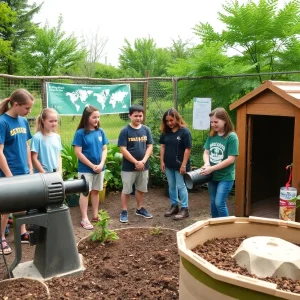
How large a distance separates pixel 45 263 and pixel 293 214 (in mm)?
2940

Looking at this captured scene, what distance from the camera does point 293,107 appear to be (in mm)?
4492

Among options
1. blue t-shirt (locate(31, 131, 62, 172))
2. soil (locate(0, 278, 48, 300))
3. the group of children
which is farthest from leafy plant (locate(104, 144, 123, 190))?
soil (locate(0, 278, 48, 300))

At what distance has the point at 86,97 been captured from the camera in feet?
20.2

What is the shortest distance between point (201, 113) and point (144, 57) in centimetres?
1692

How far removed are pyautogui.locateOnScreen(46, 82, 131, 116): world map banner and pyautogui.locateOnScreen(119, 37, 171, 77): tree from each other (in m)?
15.8

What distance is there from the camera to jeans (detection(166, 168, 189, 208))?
542 centimetres

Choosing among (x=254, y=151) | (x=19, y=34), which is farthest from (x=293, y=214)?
(x=19, y=34)

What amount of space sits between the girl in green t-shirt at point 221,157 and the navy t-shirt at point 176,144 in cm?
Answer: 71

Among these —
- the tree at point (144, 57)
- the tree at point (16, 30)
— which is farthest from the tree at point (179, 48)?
the tree at point (16, 30)

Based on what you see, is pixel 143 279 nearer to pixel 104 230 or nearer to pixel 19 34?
pixel 104 230

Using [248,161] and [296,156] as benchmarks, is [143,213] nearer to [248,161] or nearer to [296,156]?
[248,161]

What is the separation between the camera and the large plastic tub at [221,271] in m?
1.68

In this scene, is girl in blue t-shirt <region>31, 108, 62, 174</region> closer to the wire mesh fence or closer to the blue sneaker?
the wire mesh fence

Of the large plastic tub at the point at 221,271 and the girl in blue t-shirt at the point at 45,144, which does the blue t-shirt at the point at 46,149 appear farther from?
the large plastic tub at the point at 221,271
